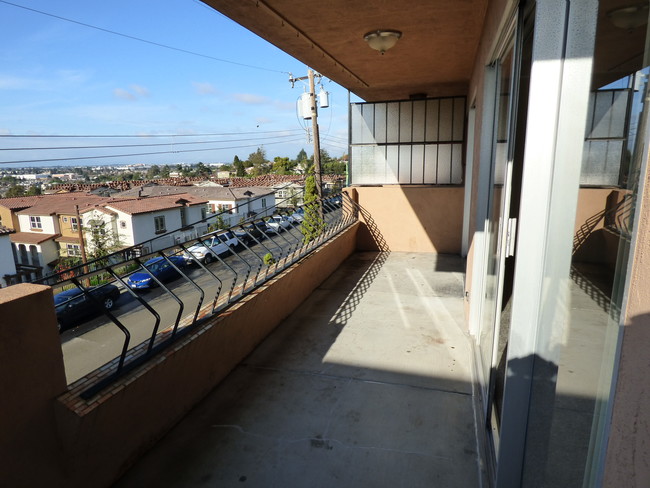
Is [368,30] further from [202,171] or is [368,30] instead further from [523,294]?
[202,171]

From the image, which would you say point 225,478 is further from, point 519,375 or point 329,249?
point 329,249

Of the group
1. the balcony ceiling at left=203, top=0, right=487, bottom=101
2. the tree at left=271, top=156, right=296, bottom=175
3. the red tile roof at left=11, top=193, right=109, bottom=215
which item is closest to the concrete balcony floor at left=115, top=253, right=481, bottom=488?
the balcony ceiling at left=203, top=0, right=487, bottom=101

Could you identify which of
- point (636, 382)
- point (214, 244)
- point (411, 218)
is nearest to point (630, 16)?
point (636, 382)

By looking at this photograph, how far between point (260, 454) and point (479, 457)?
1.14m

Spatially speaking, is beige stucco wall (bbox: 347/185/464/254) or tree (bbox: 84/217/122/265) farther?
tree (bbox: 84/217/122/265)

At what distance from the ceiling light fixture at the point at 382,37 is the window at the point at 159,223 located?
20129 millimetres

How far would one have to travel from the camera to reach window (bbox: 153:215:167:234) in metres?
21.3

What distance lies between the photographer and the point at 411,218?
21.2ft

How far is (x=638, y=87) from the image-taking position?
78 cm

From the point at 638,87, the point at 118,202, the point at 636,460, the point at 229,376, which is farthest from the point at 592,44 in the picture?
the point at 118,202

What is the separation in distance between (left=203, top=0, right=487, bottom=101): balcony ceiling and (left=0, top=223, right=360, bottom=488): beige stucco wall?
253cm

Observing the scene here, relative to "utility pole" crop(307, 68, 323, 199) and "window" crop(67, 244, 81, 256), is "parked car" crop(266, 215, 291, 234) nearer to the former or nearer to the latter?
"utility pole" crop(307, 68, 323, 199)

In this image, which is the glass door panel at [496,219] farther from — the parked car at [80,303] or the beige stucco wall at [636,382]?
the parked car at [80,303]

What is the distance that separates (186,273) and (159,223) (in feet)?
67.2
